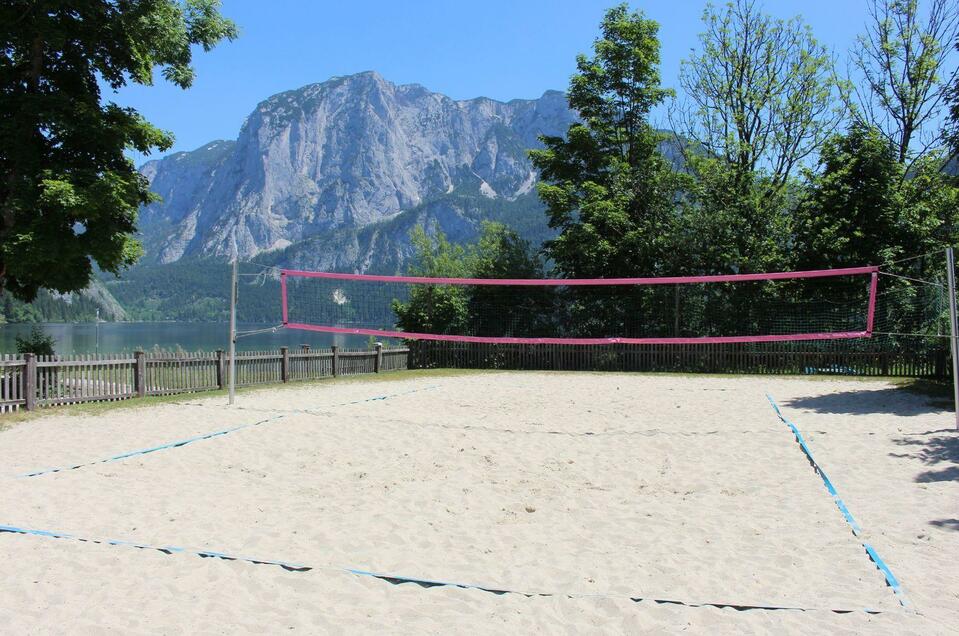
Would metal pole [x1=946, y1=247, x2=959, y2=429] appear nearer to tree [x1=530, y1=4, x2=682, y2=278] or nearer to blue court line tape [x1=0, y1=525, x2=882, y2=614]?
blue court line tape [x1=0, y1=525, x2=882, y2=614]

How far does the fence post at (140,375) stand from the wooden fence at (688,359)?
10153 mm

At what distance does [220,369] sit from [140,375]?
1.83 m

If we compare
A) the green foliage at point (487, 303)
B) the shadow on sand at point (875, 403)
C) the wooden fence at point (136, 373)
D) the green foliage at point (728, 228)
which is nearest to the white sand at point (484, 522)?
the shadow on sand at point (875, 403)

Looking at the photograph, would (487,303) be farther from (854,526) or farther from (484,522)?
(854,526)

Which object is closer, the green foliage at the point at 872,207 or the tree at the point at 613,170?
the green foliage at the point at 872,207

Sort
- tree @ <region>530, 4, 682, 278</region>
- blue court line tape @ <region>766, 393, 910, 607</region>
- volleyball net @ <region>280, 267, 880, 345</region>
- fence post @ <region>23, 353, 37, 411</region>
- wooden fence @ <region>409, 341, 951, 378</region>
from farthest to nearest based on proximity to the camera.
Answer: tree @ <region>530, 4, 682, 278</region> → volleyball net @ <region>280, 267, 880, 345</region> → wooden fence @ <region>409, 341, 951, 378</region> → fence post @ <region>23, 353, 37, 411</region> → blue court line tape @ <region>766, 393, 910, 607</region>

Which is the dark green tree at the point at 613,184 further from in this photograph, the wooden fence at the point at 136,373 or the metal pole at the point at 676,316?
the wooden fence at the point at 136,373

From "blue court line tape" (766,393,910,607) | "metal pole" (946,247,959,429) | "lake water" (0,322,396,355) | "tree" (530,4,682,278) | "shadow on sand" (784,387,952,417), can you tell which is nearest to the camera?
"blue court line tape" (766,393,910,607)

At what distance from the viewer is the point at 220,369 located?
1422 centimetres

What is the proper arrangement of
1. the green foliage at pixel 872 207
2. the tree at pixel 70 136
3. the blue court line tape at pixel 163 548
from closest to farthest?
the blue court line tape at pixel 163 548
the tree at pixel 70 136
the green foliage at pixel 872 207

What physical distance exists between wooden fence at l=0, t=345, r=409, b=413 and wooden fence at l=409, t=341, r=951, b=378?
556 centimetres

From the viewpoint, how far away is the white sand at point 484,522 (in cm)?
333

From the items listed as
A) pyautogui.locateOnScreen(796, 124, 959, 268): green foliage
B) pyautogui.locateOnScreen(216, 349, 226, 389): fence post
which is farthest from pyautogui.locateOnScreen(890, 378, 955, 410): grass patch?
pyautogui.locateOnScreen(216, 349, 226, 389): fence post

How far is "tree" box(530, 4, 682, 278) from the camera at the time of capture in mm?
22625
